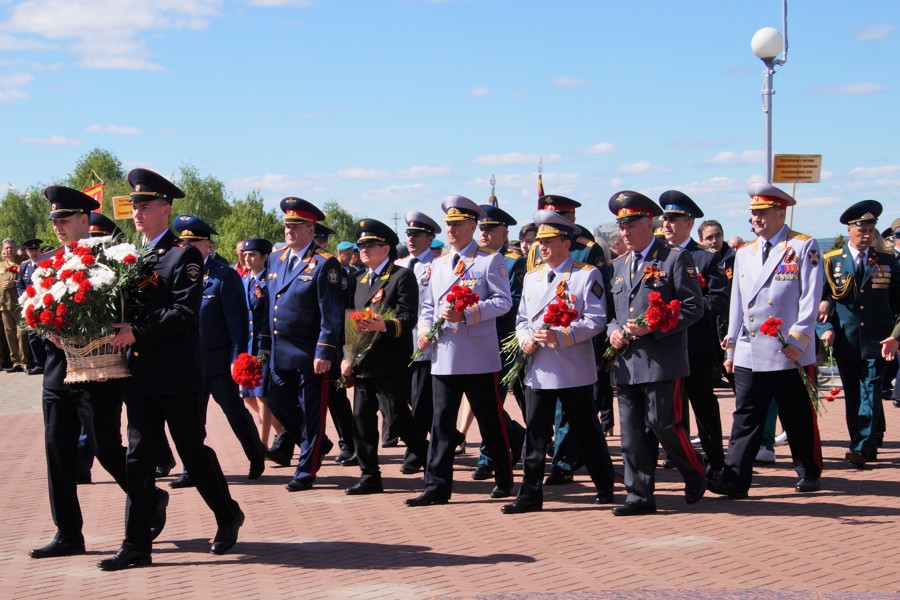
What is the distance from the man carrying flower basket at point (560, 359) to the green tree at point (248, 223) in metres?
85.2

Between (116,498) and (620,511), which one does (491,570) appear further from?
(116,498)

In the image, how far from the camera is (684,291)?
7.78 m

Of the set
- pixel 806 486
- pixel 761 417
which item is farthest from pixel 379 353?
pixel 806 486

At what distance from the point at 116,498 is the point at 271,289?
209 centimetres

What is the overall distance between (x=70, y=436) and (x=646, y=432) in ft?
12.9

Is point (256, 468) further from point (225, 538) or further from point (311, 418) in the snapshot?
point (225, 538)

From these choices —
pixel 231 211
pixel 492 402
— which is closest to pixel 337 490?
pixel 492 402

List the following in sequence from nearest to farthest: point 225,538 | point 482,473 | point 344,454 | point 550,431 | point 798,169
A: point 225,538, point 550,431, point 482,473, point 344,454, point 798,169

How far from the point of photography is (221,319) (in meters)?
9.69

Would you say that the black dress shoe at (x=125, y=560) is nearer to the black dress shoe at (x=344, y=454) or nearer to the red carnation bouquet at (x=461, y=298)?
the red carnation bouquet at (x=461, y=298)

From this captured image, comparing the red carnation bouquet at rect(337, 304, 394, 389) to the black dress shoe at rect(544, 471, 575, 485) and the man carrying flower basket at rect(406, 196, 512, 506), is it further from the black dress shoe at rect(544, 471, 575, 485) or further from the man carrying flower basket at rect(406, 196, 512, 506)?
the black dress shoe at rect(544, 471, 575, 485)

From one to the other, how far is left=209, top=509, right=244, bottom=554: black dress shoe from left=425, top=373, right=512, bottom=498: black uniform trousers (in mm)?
1824

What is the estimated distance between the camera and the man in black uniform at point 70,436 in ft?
21.9

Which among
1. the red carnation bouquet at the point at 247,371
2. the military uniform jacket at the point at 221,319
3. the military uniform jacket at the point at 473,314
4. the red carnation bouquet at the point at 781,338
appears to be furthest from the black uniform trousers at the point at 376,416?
the red carnation bouquet at the point at 781,338
